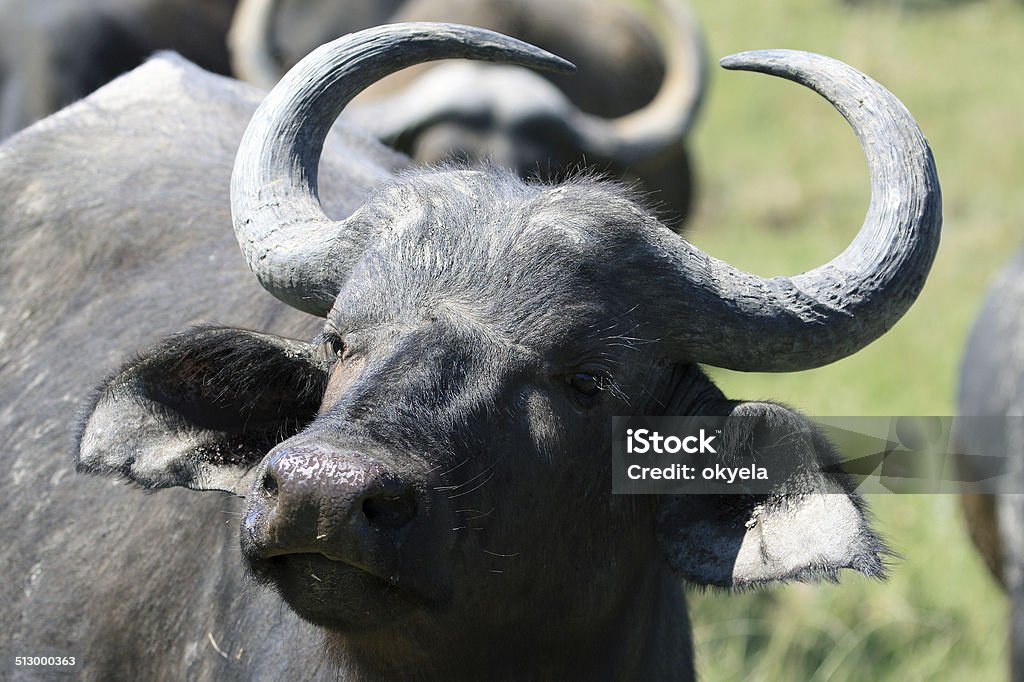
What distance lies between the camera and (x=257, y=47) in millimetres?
9688

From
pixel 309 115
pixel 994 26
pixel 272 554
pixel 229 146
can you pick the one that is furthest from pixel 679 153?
pixel 994 26

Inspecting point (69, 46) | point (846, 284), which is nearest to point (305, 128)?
point (846, 284)

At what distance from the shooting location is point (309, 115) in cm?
349

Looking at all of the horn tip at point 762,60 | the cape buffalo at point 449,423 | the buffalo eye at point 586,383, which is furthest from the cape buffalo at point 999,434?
the buffalo eye at point 586,383

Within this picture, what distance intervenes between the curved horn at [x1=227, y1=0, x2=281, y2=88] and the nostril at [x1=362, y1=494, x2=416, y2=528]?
7076 millimetres

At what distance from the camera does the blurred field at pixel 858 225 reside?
268 inches

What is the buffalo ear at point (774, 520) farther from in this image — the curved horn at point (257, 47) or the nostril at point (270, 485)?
the curved horn at point (257, 47)

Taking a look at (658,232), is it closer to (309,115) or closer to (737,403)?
(737,403)

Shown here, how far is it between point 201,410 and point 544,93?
688cm

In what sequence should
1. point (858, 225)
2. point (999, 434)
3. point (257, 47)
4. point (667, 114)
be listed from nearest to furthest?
point (999, 434) → point (257, 47) → point (667, 114) → point (858, 225)

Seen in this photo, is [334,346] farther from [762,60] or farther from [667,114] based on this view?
[667,114]

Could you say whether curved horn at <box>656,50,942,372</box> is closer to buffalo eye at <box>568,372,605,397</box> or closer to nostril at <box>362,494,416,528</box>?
buffalo eye at <box>568,372,605,397</box>

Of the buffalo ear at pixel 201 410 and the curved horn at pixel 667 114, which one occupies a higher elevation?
the curved horn at pixel 667 114

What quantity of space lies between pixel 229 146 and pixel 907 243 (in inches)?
98.6
